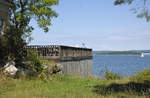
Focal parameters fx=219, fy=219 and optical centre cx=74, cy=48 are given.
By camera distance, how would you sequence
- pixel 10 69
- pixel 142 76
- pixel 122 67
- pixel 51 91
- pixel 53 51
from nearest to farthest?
1. pixel 51 91
2. pixel 10 69
3. pixel 142 76
4. pixel 53 51
5. pixel 122 67

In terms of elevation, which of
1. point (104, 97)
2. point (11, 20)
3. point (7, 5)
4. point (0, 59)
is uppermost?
point (7, 5)

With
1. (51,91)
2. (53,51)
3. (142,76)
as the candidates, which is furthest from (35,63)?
(142,76)

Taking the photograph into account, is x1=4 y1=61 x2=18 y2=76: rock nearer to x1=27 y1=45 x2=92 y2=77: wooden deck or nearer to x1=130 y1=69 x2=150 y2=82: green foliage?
x1=27 y1=45 x2=92 y2=77: wooden deck

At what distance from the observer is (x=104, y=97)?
327 inches

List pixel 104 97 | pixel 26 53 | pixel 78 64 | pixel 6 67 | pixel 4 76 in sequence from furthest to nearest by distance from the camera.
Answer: pixel 78 64
pixel 26 53
pixel 6 67
pixel 4 76
pixel 104 97

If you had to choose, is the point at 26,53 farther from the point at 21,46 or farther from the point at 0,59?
the point at 0,59

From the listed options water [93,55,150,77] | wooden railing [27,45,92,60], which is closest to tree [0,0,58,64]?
wooden railing [27,45,92,60]

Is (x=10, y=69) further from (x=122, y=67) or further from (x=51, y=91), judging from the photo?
(x=122, y=67)

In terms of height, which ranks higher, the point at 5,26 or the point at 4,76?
the point at 5,26

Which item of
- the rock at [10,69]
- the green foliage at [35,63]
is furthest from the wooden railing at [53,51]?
the rock at [10,69]

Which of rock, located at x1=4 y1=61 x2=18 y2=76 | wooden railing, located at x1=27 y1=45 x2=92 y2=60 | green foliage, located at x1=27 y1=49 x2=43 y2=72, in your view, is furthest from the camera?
wooden railing, located at x1=27 y1=45 x2=92 y2=60

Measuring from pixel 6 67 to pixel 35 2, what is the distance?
21.8 ft

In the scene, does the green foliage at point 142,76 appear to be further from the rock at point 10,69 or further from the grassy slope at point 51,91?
the rock at point 10,69

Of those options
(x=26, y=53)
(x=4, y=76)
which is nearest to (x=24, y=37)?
(x=26, y=53)
